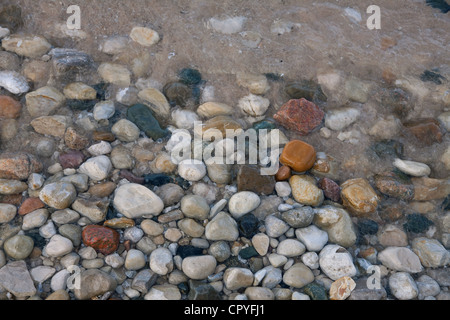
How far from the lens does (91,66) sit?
369 centimetres

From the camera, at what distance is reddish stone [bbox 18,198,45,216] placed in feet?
9.59

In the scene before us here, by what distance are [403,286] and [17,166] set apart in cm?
288

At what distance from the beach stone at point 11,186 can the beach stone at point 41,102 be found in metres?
0.66

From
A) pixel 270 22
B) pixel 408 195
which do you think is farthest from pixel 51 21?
pixel 408 195

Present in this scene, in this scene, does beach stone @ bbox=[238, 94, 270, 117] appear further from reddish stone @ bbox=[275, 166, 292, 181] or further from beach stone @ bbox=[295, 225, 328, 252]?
beach stone @ bbox=[295, 225, 328, 252]

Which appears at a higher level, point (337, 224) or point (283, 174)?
point (283, 174)

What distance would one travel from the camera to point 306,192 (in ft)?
10.1

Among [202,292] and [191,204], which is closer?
[202,292]

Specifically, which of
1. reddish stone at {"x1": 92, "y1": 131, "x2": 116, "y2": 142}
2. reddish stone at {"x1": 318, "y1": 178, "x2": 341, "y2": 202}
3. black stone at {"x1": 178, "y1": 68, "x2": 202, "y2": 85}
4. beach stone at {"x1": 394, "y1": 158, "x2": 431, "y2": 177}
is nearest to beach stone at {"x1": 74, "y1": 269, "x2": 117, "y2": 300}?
reddish stone at {"x1": 92, "y1": 131, "x2": 116, "y2": 142}

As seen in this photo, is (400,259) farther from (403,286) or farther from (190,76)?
(190,76)

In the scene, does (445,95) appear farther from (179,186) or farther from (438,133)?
(179,186)

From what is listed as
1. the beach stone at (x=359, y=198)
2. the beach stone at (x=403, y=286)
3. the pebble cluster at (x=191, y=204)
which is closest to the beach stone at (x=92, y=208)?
the pebble cluster at (x=191, y=204)

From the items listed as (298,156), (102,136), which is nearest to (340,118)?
(298,156)

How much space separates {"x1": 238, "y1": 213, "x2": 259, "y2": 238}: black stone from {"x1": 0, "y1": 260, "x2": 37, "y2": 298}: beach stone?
142 cm
